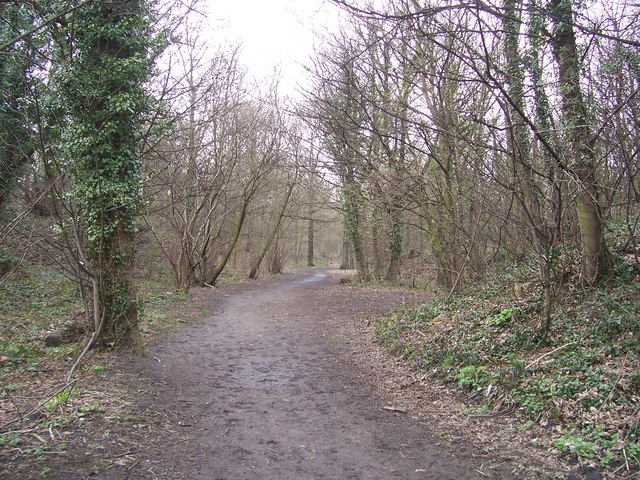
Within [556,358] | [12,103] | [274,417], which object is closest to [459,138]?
[556,358]

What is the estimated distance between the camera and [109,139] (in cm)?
761

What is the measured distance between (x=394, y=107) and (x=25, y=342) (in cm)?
1007

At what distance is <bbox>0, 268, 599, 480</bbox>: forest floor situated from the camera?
4.16 meters

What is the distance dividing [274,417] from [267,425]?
27 centimetres

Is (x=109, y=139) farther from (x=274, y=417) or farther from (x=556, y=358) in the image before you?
(x=556, y=358)

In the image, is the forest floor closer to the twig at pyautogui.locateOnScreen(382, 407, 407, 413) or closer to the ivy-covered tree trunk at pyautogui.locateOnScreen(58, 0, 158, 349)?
the twig at pyautogui.locateOnScreen(382, 407, 407, 413)

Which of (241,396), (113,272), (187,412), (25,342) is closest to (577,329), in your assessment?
(241,396)

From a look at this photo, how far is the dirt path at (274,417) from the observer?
4.29 m

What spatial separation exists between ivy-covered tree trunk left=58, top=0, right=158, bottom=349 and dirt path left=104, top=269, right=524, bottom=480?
3.97 feet

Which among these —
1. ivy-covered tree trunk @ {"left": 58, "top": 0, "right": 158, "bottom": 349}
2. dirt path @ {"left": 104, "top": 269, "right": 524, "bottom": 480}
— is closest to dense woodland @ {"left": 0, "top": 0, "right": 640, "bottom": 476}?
ivy-covered tree trunk @ {"left": 58, "top": 0, "right": 158, "bottom": 349}

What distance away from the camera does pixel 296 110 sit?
1670 cm

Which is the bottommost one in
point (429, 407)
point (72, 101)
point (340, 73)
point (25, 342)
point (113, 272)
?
point (429, 407)

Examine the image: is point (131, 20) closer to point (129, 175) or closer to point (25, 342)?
point (129, 175)

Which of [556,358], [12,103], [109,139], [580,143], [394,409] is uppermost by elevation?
[12,103]
